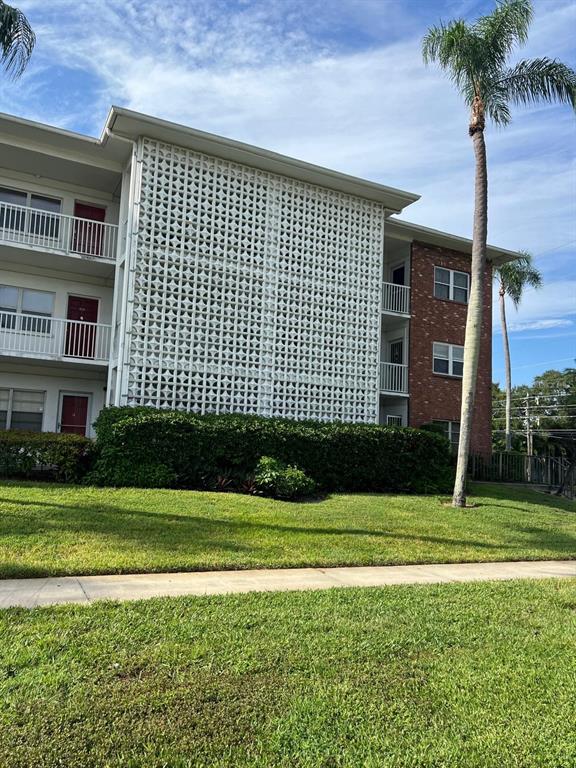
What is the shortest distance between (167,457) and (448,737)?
33.8 ft

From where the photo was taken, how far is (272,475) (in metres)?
12.9

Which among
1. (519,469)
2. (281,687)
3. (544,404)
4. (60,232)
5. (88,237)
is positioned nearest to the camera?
(281,687)

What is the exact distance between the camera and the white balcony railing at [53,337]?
1560 cm

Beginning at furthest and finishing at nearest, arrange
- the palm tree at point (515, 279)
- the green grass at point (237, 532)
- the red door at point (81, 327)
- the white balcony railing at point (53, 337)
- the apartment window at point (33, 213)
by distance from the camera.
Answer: the palm tree at point (515, 279) → the red door at point (81, 327) → the apartment window at point (33, 213) → the white balcony railing at point (53, 337) → the green grass at point (237, 532)

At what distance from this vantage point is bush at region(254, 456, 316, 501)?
508 inches

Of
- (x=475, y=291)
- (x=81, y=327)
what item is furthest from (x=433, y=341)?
(x=81, y=327)

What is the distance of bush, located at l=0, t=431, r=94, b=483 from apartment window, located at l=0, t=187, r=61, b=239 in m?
6.35

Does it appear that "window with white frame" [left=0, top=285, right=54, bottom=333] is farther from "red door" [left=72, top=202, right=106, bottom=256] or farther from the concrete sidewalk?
the concrete sidewalk

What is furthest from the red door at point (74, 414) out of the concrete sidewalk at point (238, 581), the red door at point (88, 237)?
the concrete sidewalk at point (238, 581)

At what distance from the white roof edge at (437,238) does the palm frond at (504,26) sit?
20.8 ft

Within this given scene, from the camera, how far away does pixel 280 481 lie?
42.3 feet

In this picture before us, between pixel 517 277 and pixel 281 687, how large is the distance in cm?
3108

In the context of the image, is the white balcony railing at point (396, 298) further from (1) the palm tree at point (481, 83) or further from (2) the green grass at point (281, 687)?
(2) the green grass at point (281, 687)

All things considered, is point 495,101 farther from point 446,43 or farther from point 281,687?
point 281,687
